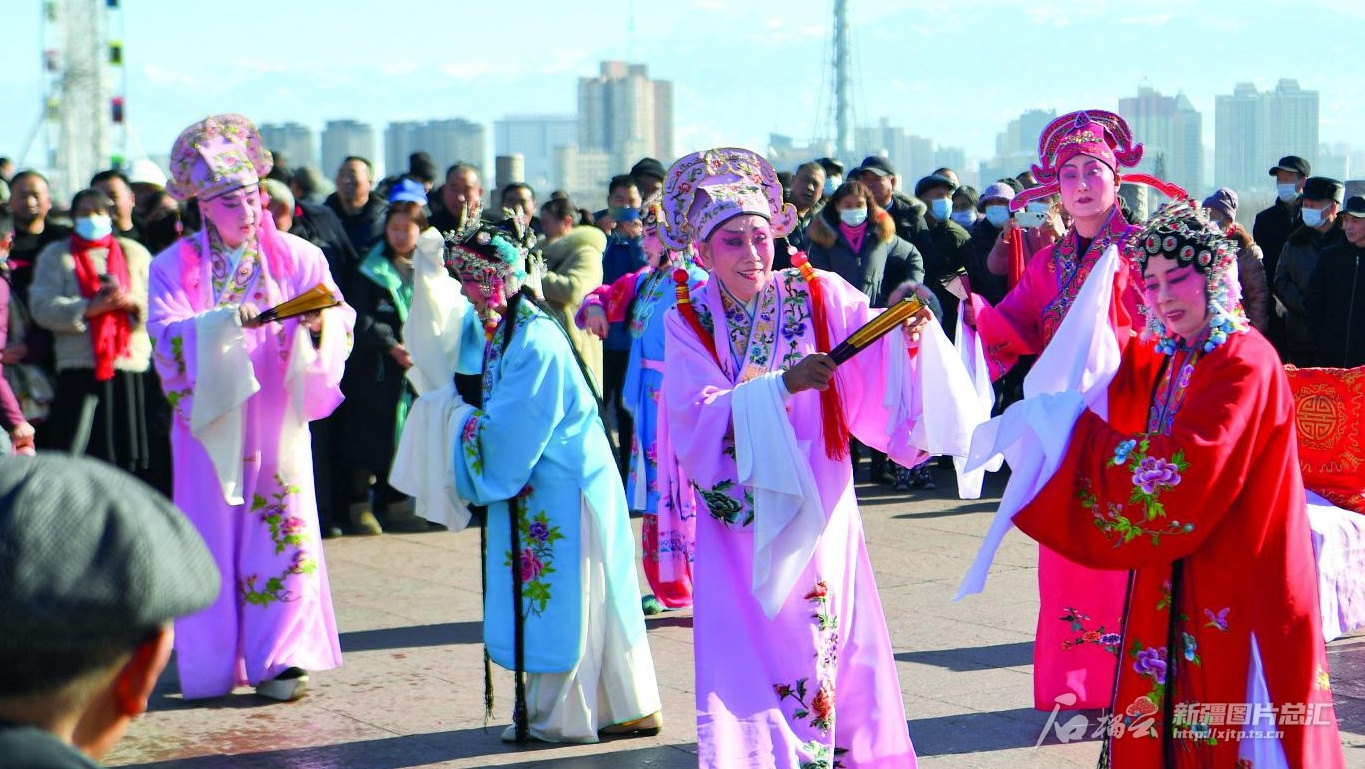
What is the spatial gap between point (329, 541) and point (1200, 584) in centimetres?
601

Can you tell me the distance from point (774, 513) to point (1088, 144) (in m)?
1.84

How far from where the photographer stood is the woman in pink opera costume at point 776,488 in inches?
166

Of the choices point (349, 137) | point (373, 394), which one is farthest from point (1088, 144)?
point (349, 137)

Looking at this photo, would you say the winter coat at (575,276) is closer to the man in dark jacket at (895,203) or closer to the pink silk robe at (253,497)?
the man in dark jacket at (895,203)

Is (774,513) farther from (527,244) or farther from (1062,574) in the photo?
(527,244)

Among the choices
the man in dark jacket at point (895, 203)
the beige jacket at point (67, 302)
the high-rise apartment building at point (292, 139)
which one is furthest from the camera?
the high-rise apartment building at point (292, 139)

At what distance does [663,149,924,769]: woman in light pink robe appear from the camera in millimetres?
4207

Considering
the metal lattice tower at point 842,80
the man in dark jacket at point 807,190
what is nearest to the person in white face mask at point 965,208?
the man in dark jacket at point 807,190

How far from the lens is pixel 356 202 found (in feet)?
32.3

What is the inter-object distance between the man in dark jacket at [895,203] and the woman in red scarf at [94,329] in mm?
4400

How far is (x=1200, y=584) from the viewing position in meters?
3.71

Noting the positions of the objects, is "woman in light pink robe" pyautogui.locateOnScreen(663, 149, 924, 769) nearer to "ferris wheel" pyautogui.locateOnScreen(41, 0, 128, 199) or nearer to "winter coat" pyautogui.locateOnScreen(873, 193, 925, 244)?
"winter coat" pyautogui.locateOnScreen(873, 193, 925, 244)

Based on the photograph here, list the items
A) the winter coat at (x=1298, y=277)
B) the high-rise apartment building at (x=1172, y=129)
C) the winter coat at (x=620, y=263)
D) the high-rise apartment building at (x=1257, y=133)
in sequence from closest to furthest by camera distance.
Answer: the winter coat at (x=620, y=263)
the winter coat at (x=1298, y=277)
the high-rise apartment building at (x=1257, y=133)
the high-rise apartment building at (x=1172, y=129)

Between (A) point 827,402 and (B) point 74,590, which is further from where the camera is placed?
(A) point 827,402
